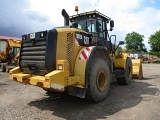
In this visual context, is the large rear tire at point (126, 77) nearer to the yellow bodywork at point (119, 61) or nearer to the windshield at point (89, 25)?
the yellow bodywork at point (119, 61)

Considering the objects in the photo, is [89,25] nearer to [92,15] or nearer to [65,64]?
[92,15]

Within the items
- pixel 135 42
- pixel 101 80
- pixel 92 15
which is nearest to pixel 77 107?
pixel 101 80

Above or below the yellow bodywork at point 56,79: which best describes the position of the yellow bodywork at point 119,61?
above

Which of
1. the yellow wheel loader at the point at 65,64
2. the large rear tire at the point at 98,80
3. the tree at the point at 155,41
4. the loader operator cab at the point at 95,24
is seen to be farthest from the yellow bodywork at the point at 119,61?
the tree at the point at 155,41

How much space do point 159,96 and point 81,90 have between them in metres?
2.83

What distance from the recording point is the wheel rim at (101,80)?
6.18m

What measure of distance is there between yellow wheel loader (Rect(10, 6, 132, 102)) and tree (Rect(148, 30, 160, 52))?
61688 mm

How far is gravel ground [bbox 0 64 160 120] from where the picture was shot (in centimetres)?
511

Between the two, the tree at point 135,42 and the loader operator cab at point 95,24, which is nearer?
the loader operator cab at point 95,24

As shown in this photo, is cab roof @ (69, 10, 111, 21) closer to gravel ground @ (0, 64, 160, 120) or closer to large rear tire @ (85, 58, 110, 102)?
large rear tire @ (85, 58, 110, 102)

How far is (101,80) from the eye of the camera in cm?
646

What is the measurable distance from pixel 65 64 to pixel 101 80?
163cm

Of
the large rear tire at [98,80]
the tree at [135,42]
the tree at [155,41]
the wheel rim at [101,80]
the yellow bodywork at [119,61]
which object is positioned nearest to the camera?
the large rear tire at [98,80]

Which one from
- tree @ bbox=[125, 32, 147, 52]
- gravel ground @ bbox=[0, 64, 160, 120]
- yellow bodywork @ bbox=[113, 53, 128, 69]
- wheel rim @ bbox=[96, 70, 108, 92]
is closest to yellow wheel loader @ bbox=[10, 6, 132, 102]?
wheel rim @ bbox=[96, 70, 108, 92]
